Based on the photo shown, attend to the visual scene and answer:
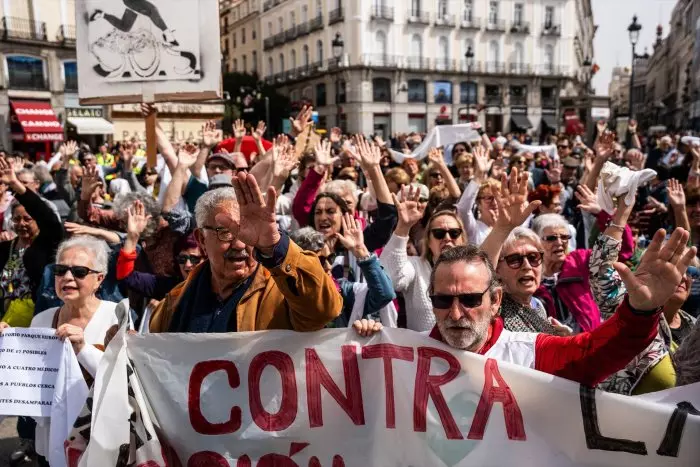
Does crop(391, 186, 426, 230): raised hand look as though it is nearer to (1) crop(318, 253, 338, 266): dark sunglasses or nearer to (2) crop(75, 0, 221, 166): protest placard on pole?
(1) crop(318, 253, 338, 266): dark sunglasses

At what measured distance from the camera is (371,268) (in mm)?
2959

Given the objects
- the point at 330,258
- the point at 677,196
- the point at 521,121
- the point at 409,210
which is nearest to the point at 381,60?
the point at 521,121

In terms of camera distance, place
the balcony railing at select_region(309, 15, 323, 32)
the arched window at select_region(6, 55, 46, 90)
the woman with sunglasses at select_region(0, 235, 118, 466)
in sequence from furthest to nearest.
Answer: the balcony railing at select_region(309, 15, 323, 32), the arched window at select_region(6, 55, 46, 90), the woman with sunglasses at select_region(0, 235, 118, 466)

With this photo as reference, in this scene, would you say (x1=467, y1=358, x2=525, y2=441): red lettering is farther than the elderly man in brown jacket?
Yes

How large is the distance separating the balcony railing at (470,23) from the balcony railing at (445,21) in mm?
814

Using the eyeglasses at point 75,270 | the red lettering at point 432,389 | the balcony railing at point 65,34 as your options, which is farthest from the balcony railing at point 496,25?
the red lettering at point 432,389

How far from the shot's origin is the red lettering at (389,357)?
97.0 inches

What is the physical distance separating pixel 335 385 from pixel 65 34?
34.3 meters

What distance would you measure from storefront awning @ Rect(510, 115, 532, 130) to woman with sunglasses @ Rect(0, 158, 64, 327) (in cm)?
4934

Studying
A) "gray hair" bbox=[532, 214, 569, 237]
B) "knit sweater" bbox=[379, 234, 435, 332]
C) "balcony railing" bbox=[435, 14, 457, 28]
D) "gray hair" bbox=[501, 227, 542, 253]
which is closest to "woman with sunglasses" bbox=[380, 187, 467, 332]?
"knit sweater" bbox=[379, 234, 435, 332]

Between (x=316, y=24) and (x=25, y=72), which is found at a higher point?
(x=316, y=24)

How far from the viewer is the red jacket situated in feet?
6.66

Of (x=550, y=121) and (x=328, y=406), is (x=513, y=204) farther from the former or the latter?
(x=550, y=121)

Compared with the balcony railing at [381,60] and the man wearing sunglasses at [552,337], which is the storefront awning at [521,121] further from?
the man wearing sunglasses at [552,337]
